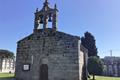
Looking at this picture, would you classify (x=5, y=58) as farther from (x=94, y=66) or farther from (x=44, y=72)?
(x=44, y=72)

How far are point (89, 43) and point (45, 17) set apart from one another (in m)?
28.7

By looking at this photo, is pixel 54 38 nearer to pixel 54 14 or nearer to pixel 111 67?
pixel 54 14

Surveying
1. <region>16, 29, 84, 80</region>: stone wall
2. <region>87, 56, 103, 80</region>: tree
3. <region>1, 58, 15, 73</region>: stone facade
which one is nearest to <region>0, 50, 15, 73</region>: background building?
<region>1, 58, 15, 73</region>: stone facade

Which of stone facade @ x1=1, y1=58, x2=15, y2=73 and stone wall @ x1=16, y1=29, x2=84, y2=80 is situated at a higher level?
stone wall @ x1=16, y1=29, x2=84, y2=80

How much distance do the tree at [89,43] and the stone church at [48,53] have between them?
25981mm

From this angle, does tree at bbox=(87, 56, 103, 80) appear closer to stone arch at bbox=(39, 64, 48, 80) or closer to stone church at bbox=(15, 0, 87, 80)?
stone church at bbox=(15, 0, 87, 80)

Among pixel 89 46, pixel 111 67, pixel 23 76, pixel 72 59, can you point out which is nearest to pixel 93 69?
pixel 72 59

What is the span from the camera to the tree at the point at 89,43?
4481cm

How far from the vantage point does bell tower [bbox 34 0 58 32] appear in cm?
1905

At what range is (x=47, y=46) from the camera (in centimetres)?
1923

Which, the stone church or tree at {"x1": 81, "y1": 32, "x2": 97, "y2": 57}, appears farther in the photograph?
tree at {"x1": 81, "y1": 32, "x2": 97, "y2": 57}

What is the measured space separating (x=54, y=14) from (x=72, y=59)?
5104 millimetres

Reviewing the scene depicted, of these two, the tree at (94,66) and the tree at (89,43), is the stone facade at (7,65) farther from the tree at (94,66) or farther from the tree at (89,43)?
the tree at (94,66)

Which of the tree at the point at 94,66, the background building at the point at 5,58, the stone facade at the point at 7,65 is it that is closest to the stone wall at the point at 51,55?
the tree at the point at 94,66
